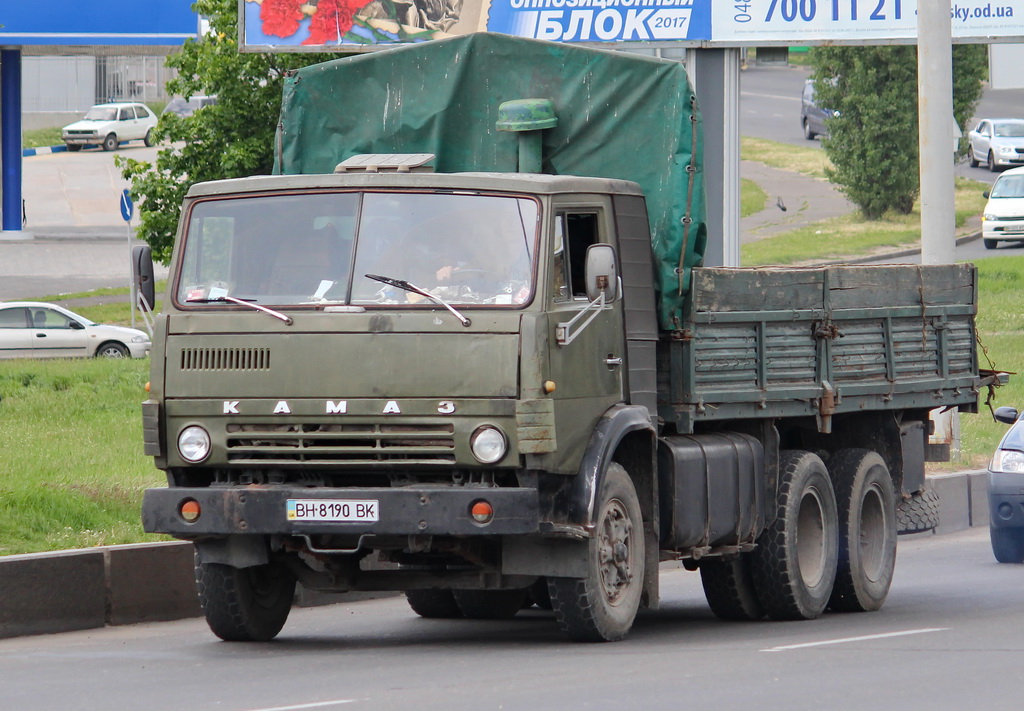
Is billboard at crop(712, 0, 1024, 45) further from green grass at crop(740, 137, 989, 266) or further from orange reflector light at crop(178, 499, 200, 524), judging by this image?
green grass at crop(740, 137, 989, 266)

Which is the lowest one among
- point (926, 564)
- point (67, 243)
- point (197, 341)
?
point (926, 564)

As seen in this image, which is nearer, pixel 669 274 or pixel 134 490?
pixel 669 274

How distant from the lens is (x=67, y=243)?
48.8 metres

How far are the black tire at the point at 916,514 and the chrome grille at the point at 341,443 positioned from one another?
16.1 ft

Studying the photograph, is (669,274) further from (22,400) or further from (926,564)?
(22,400)

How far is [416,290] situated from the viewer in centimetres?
864

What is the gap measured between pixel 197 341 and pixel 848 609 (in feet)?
16.2

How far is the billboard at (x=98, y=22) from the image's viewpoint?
133 ft

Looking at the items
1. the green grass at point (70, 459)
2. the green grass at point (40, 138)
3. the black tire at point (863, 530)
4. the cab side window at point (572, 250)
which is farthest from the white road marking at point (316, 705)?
the green grass at point (40, 138)

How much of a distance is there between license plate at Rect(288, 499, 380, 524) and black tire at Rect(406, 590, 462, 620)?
2401mm

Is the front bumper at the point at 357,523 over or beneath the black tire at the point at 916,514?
over

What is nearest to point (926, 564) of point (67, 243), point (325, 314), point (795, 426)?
point (795, 426)

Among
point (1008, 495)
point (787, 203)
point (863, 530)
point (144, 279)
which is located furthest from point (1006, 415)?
point (787, 203)

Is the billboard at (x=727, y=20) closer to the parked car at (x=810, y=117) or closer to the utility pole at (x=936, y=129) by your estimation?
the utility pole at (x=936, y=129)
